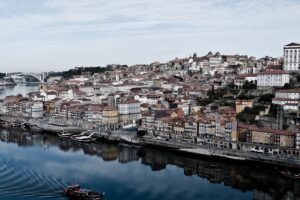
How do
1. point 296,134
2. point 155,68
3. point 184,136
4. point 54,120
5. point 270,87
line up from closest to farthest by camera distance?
point 296,134
point 184,136
point 270,87
point 54,120
point 155,68

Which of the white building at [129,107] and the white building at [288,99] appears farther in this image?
the white building at [129,107]

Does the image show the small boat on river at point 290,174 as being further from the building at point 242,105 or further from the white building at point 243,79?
the white building at point 243,79

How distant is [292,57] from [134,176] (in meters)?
14.3

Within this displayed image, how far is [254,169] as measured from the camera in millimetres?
14531

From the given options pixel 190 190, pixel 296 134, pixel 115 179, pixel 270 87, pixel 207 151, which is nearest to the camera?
pixel 190 190

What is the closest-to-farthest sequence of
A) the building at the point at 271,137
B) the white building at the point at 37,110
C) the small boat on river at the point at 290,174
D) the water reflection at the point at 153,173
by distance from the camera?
the water reflection at the point at 153,173, the small boat on river at the point at 290,174, the building at the point at 271,137, the white building at the point at 37,110

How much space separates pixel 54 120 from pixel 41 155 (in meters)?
8.57

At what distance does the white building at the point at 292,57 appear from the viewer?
2430cm

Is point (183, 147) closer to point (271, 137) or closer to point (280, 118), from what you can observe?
point (271, 137)

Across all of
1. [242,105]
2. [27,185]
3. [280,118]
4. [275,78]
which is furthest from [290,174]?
[275,78]

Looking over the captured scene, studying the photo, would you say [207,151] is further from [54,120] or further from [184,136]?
[54,120]

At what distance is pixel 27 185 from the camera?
41.6ft

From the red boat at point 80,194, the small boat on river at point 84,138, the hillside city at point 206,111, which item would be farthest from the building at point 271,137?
the small boat on river at point 84,138

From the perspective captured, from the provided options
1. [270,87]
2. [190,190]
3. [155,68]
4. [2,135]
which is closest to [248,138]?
[190,190]
